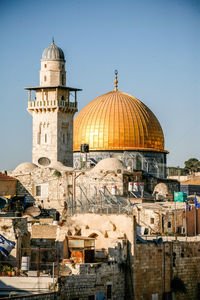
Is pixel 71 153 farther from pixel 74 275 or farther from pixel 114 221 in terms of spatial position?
pixel 74 275

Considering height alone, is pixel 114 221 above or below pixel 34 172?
below

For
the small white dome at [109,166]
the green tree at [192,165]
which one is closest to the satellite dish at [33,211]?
the small white dome at [109,166]

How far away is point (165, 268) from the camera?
105 ft

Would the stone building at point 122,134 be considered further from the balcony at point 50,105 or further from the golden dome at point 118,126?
the balcony at point 50,105

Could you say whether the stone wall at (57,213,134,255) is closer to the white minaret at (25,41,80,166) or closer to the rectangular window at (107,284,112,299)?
the rectangular window at (107,284,112,299)

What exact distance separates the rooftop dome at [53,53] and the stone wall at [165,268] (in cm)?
2303

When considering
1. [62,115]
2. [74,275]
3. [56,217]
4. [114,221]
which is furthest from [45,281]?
[62,115]

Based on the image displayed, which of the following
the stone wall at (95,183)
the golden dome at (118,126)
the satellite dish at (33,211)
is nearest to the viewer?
the satellite dish at (33,211)

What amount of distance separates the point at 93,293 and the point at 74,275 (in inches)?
41.9

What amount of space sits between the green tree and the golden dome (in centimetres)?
3080

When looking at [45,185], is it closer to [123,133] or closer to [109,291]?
[123,133]

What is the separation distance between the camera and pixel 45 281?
1101 inches

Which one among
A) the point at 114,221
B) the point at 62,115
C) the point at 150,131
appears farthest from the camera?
the point at 150,131

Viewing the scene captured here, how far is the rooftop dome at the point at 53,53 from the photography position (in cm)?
5347
